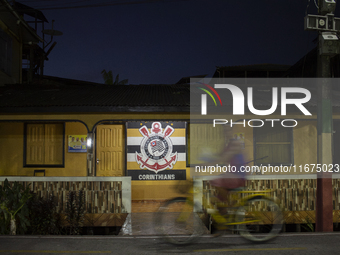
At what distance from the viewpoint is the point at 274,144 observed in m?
10.6

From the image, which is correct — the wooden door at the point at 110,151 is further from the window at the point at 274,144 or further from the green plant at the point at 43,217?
the window at the point at 274,144

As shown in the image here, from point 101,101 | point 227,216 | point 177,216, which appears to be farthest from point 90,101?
point 227,216

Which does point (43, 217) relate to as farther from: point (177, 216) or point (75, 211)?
point (177, 216)

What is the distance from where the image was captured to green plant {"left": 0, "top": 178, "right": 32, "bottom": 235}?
21.3 feet

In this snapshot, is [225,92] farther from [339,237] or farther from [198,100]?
[339,237]

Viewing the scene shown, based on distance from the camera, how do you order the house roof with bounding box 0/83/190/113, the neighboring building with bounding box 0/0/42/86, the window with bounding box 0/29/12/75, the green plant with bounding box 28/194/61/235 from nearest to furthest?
the green plant with bounding box 28/194/61/235, the house roof with bounding box 0/83/190/113, the neighboring building with bounding box 0/0/42/86, the window with bounding box 0/29/12/75

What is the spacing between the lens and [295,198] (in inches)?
290

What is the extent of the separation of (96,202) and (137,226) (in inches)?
50.8

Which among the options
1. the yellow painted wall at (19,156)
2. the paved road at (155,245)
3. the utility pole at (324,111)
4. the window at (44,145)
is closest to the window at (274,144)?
the utility pole at (324,111)

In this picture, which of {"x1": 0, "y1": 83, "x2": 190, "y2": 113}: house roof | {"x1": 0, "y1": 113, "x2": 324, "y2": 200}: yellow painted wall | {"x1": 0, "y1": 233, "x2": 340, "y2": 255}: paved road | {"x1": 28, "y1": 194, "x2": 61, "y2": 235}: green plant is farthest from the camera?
{"x1": 0, "y1": 113, "x2": 324, "y2": 200}: yellow painted wall

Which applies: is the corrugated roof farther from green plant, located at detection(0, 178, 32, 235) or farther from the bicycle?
the bicycle

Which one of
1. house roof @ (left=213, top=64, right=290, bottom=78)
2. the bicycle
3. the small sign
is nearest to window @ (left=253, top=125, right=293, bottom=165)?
the bicycle

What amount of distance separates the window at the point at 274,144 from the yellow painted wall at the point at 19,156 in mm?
6230

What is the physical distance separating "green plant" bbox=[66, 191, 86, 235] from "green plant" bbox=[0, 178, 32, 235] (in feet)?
2.93
